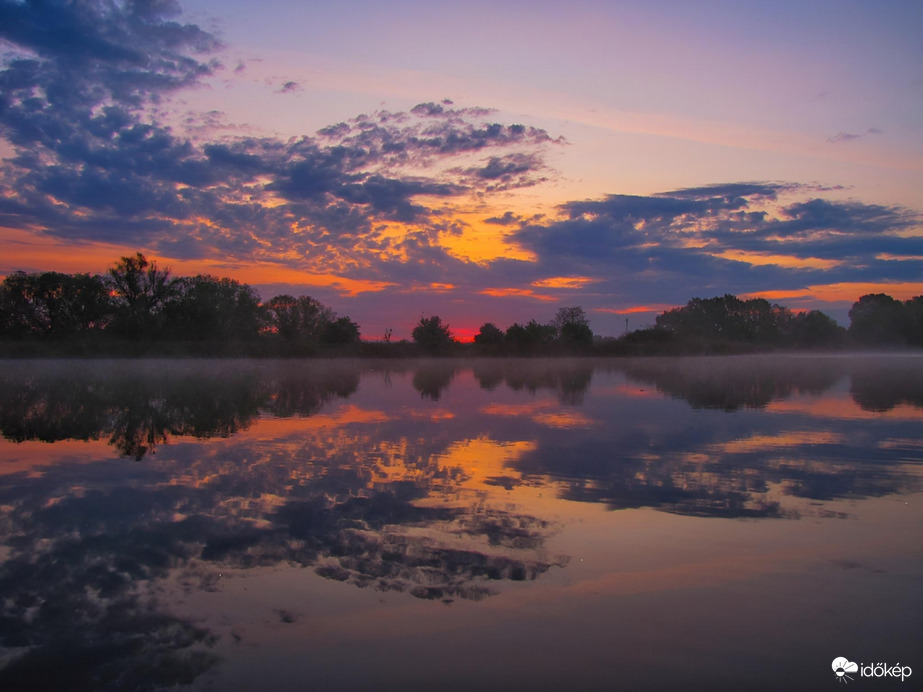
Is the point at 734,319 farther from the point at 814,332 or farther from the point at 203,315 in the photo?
the point at 203,315

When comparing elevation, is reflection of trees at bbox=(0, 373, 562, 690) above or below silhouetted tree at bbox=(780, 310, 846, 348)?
below

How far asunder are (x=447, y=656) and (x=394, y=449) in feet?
25.3

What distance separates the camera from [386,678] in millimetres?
3936

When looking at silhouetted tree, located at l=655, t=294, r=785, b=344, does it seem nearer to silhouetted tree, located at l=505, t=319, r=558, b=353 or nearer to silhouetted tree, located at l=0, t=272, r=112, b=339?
silhouetted tree, located at l=505, t=319, r=558, b=353

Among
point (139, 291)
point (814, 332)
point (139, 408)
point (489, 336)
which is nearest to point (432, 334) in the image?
point (489, 336)

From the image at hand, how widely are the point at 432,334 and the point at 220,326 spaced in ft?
88.0

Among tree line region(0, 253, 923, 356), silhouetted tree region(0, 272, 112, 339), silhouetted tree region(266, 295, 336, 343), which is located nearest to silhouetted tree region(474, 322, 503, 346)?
tree line region(0, 253, 923, 356)

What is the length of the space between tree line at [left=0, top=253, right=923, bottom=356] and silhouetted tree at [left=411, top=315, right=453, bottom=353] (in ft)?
0.45

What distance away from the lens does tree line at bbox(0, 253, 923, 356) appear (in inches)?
2491

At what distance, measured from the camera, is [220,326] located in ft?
222

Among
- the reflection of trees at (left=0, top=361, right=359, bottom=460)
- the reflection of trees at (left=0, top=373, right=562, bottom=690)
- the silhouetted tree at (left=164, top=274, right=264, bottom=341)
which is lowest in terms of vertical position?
the reflection of trees at (left=0, top=361, right=359, bottom=460)

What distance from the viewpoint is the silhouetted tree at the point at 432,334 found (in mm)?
80688

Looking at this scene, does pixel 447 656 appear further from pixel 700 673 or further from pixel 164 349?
pixel 164 349

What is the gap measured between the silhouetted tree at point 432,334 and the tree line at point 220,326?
0.45ft
